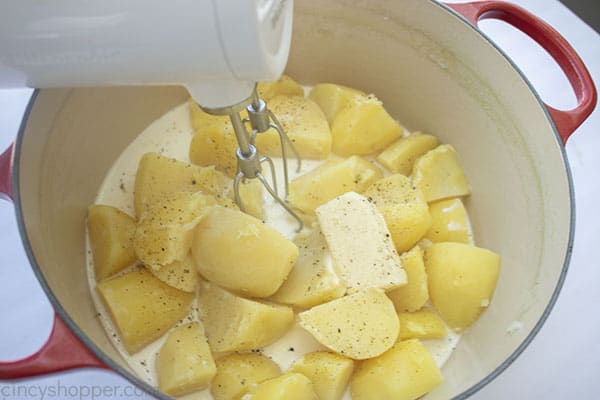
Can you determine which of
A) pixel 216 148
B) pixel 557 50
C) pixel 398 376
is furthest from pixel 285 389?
pixel 557 50

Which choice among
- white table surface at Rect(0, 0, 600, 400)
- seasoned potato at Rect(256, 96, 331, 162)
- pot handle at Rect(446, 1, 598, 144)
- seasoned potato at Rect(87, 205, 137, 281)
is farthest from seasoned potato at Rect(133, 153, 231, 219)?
pot handle at Rect(446, 1, 598, 144)

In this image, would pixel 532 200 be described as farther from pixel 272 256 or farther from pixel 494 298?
pixel 272 256

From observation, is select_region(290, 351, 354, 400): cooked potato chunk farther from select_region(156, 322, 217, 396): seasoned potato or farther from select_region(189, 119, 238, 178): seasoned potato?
select_region(189, 119, 238, 178): seasoned potato

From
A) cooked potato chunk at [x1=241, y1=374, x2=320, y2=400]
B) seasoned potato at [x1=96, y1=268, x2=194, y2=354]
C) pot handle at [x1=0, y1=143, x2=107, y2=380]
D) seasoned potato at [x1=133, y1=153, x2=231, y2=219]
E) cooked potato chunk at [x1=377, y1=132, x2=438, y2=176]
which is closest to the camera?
pot handle at [x1=0, y1=143, x2=107, y2=380]

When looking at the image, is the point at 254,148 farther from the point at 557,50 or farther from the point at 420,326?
the point at 557,50

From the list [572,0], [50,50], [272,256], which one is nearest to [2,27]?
[50,50]

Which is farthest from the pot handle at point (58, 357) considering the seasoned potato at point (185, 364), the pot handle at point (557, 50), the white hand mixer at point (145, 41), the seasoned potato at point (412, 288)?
the pot handle at point (557, 50)
